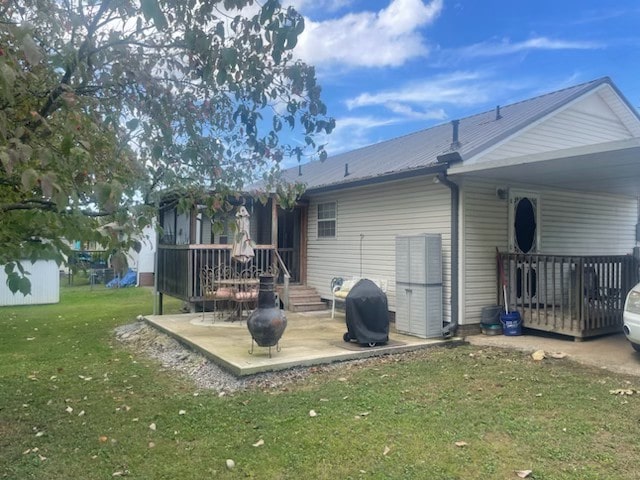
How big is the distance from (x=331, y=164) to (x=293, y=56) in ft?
37.3

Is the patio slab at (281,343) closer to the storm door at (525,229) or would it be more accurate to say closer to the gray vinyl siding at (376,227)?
the gray vinyl siding at (376,227)

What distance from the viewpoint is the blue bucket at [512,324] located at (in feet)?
25.4

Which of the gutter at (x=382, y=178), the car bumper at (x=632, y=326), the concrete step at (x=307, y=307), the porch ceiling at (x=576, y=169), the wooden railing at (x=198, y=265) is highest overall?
the gutter at (x=382, y=178)

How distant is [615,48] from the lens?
15945 millimetres

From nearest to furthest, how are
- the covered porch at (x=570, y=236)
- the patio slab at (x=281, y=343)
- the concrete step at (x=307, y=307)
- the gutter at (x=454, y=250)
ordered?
1. the patio slab at (x=281, y=343)
2. the covered porch at (x=570, y=236)
3. the gutter at (x=454, y=250)
4. the concrete step at (x=307, y=307)

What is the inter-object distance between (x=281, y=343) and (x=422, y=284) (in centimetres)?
236

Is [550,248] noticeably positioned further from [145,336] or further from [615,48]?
[615,48]

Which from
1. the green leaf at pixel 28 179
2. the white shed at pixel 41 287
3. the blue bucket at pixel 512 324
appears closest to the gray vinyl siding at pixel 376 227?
the blue bucket at pixel 512 324

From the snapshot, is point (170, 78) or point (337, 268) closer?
point (170, 78)

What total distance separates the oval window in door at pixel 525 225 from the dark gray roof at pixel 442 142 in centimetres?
132

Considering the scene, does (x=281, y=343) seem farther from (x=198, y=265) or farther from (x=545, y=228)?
(x=545, y=228)

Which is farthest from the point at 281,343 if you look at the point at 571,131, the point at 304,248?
the point at 571,131

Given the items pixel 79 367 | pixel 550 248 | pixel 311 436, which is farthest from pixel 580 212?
pixel 79 367

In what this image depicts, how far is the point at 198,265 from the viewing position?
393 inches
